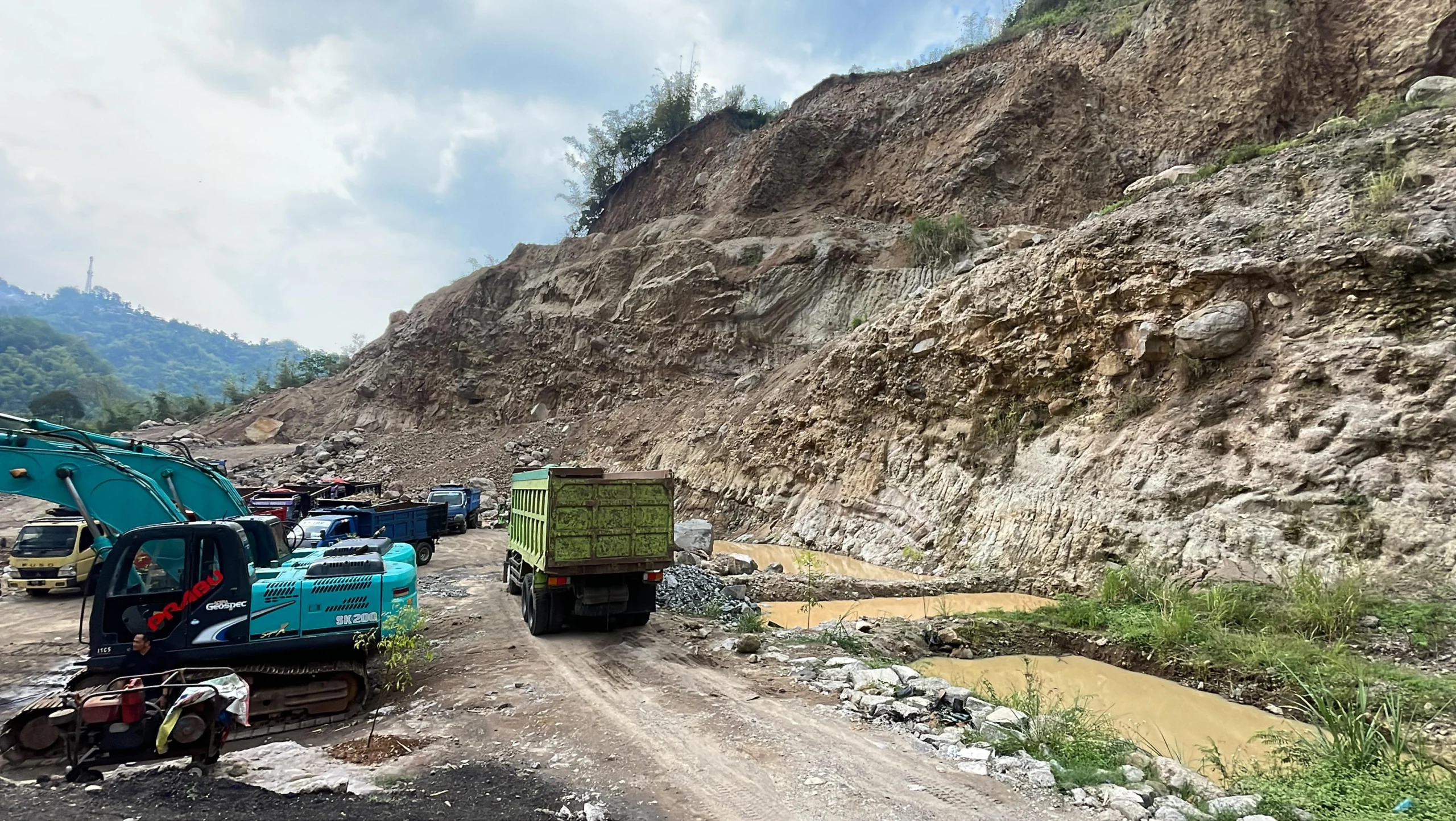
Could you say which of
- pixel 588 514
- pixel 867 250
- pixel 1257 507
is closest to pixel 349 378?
pixel 867 250

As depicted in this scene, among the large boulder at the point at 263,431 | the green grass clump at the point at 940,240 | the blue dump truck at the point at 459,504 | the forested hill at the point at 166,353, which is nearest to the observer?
the blue dump truck at the point at 459,504

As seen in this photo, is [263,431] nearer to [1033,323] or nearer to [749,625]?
[749,625]

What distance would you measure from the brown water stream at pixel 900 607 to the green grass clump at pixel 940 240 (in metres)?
16.6

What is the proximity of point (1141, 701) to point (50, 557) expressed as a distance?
17.2m

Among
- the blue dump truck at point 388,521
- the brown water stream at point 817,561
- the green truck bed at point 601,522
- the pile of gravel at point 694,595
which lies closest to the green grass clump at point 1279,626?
the pile of gravel at point 694,595

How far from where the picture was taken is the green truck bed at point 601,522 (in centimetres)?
873

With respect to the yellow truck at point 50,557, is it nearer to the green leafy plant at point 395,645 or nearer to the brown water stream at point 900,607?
the green leafy plant at point 395,645

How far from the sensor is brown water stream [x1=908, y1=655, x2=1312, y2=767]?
643cm

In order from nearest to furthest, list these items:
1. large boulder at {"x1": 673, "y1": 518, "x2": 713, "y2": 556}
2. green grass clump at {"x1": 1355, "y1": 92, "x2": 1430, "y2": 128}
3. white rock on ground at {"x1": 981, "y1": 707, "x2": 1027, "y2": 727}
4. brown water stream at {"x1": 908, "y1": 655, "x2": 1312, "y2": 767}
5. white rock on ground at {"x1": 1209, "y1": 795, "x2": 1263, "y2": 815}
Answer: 1. white rock on ground at {"x1": 1209, "y1": 795, "x2": 1263, "y2": 815}
2. white rock on ground at {"x1": 981, "y1": 707, "x2": 1027, "y2": 727}
3. brown water stream at {"x1": 908, "y1": 655, "x2": 1312, "y2": 767}
4. green grass clump at {"x1": 1355, "y1": 92, "x2": 1430, "y2": 128}
5. large boulder at {"x1": 673, "y1": 518, "x2": 713, "y2": 556}

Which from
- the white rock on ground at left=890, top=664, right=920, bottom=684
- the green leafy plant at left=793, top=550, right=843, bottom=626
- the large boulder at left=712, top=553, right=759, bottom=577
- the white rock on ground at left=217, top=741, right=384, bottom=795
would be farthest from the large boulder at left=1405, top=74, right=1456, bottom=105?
the white rock on ground at left=217, top=741, right=384, bottom=795

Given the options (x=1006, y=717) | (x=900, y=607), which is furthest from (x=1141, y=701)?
(x=900, y=607)

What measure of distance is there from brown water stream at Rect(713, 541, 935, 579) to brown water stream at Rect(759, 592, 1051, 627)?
160 centimetres

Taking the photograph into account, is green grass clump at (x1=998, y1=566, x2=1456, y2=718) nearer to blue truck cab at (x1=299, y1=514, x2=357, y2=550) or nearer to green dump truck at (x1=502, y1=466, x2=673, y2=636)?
green dump truck at (x1=502, y1=466, x2=673, y2=636)

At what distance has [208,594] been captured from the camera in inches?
239
